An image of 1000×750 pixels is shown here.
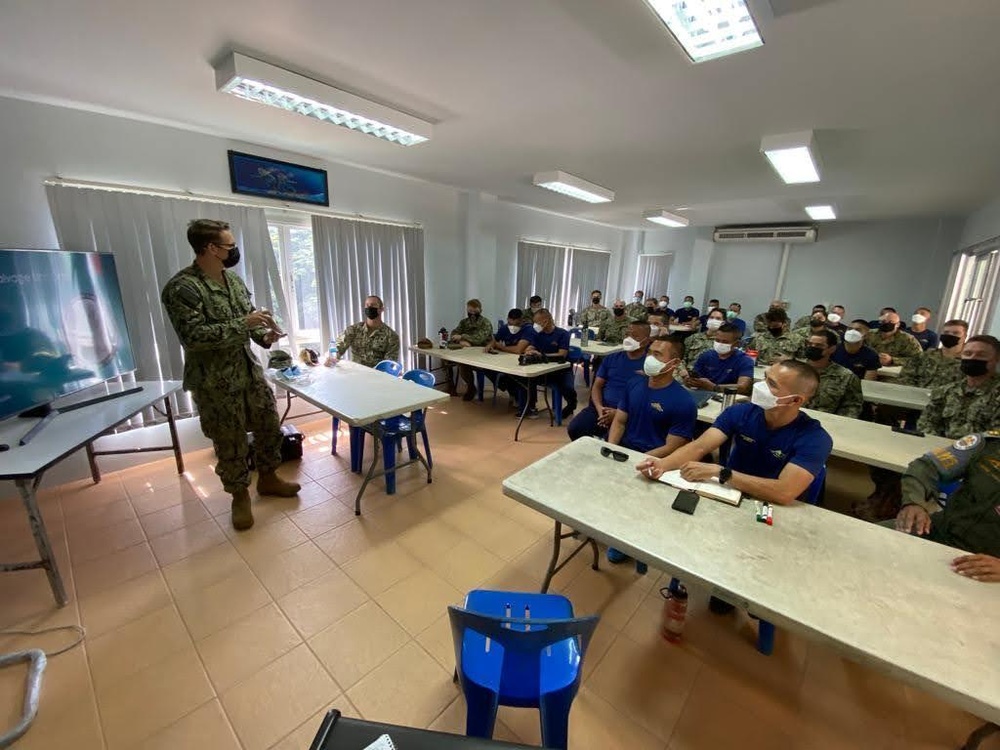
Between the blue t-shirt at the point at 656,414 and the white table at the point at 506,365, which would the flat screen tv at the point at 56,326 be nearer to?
the white table at the point at 506,365

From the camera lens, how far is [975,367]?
88.8 inches

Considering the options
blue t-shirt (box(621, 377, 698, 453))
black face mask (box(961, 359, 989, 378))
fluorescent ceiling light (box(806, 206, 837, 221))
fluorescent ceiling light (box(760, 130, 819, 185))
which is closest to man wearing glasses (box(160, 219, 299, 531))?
blue t-shirt (box(621, 377, 698, 453))

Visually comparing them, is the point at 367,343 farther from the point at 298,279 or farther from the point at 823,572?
the point at 823,572

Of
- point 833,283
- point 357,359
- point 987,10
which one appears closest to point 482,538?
point 357,359

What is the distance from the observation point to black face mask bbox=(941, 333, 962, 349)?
10.8 feet

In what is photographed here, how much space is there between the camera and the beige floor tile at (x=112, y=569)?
2.04 meters

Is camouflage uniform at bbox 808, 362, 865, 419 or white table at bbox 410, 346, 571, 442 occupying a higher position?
camouflage uniform at bbox 808, 362, 865, 419

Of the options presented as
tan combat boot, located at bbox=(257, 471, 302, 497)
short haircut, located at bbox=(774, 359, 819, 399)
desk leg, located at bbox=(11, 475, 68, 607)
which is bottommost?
tan combat boot, located at bbox=(257, 471, 302, 497)

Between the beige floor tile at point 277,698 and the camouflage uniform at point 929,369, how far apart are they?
4903mm

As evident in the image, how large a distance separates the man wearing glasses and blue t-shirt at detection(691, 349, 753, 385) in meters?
3.42

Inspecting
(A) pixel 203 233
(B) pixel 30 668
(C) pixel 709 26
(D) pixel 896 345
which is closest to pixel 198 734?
(B) pixel 30 668

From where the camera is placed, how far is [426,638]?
5.86 ft

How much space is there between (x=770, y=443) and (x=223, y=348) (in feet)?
9.60

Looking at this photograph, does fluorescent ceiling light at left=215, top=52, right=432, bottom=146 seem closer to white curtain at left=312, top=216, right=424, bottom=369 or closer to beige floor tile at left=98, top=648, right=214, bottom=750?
white curtain at left=312, top=216, right=424, bottom=369
